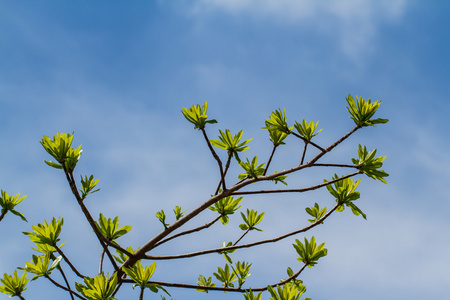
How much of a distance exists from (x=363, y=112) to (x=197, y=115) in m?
1.43

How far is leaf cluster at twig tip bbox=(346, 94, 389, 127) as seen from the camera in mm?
3654

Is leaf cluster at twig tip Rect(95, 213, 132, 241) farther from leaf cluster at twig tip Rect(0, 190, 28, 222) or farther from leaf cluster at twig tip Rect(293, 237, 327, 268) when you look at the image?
leaf cluster at twig tip Rect(293, 237, 327, 268)

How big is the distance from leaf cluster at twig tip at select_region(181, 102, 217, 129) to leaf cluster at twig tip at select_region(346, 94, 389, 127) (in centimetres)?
123

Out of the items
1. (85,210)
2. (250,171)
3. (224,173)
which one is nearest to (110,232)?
(85,210)

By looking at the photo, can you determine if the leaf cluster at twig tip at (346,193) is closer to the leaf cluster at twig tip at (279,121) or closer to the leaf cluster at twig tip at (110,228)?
the leaf cluster at twig tip at (279,121)

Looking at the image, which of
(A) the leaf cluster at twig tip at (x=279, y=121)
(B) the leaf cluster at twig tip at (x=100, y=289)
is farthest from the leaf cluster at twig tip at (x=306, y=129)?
(B) the leaf cluster at twig tip at (x=100, y=289)

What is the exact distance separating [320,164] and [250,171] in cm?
61

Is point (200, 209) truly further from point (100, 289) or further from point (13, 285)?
point (13, 285)

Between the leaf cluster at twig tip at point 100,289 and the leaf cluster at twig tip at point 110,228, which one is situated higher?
the leaf cluster at twig tip at point 110,228

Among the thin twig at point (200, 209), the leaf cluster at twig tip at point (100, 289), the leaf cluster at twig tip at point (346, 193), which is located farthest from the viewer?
the leaf cluster at twig tip at point (346, 193)

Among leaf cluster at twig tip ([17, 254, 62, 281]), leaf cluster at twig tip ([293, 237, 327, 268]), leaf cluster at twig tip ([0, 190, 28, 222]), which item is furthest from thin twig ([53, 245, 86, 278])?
leaf cluster at twig tip ([293, 237, 327, 268])

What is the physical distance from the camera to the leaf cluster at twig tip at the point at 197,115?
3479 millimetres

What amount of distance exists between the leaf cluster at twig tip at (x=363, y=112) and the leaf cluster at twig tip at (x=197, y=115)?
123cm

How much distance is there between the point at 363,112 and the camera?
366 cm
